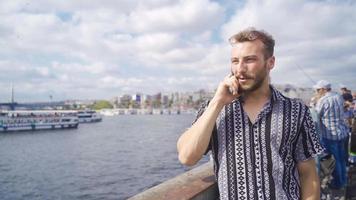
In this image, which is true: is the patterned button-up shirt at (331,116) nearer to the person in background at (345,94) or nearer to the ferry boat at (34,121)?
the person in background at (345,94)

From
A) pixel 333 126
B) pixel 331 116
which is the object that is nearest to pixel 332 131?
pixel 333 126

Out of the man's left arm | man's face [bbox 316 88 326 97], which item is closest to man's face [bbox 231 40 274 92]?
the man's left arm

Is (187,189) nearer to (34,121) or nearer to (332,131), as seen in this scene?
(332,131)

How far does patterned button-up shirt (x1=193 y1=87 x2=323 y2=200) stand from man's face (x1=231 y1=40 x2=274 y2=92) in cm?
15

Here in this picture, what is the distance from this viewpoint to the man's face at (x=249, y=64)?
186 centimetres

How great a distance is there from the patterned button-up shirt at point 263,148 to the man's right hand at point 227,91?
12cm

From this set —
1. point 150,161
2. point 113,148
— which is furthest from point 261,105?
point 113,148

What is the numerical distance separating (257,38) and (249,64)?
16 centimetres

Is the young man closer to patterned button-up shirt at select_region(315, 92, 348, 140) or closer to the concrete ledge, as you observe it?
the concrete ledge

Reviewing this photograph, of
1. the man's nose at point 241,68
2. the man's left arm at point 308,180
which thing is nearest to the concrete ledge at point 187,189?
the man's left arm at point 308,180

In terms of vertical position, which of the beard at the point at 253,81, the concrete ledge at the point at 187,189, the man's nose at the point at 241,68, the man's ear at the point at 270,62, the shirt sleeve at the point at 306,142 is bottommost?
the concrete ledge at the point at 187,189

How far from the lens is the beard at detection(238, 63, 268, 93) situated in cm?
188

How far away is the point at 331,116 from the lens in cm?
543

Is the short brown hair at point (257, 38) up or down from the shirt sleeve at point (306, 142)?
up
